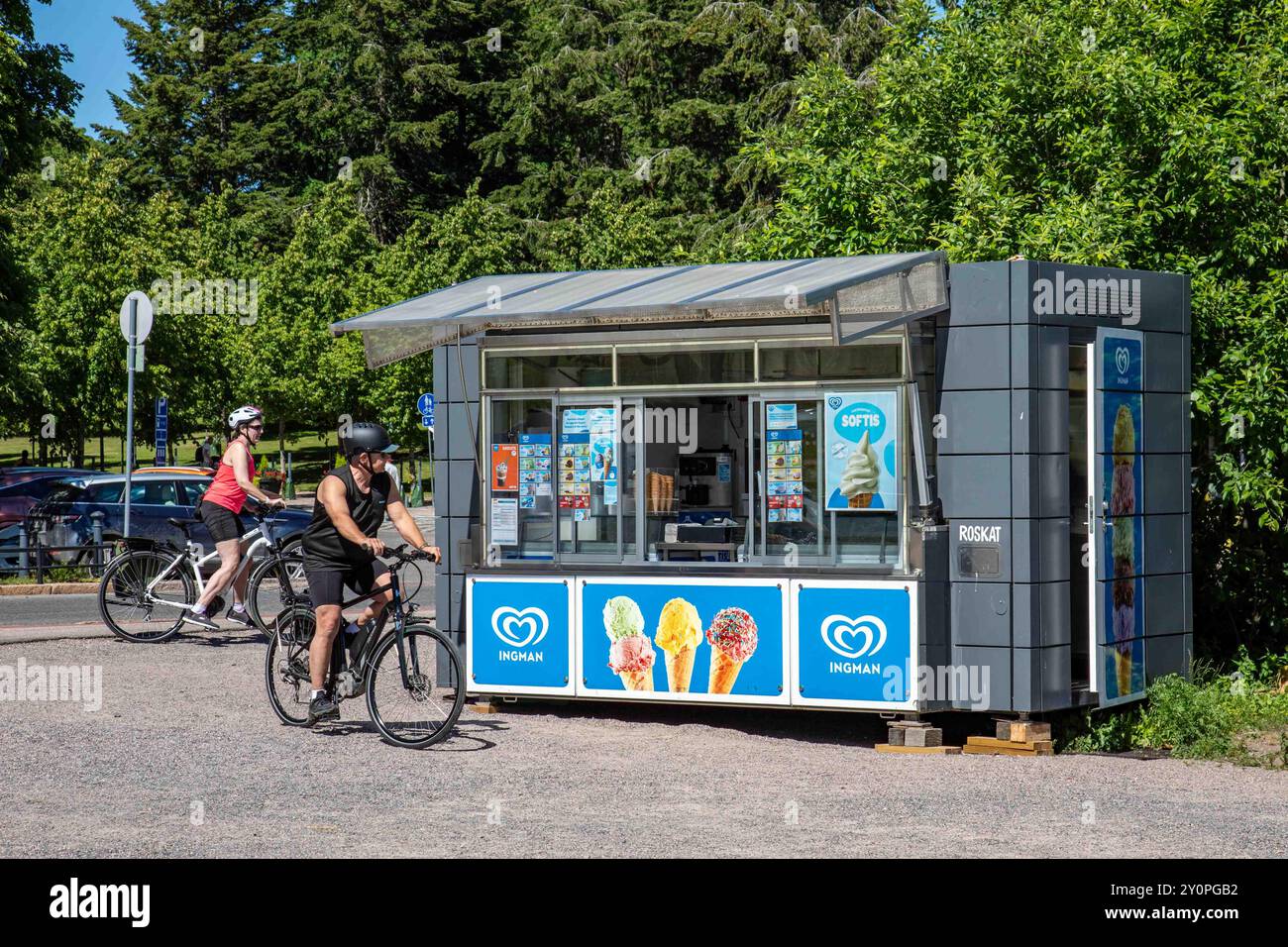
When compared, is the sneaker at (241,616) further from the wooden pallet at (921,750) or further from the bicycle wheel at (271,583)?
the wooden pallet at (921,750)

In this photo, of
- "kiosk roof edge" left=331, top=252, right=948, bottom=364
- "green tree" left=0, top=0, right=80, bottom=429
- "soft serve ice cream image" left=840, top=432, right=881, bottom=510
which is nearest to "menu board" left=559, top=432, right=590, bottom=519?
"kiosk roof edge" left=331, top=252, right=948, bottom=364

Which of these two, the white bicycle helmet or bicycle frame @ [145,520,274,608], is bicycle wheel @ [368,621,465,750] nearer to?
the white bicycle helmet

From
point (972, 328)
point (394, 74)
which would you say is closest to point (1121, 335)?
point (972, 328)

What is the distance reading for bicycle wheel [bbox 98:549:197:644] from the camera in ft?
46.5

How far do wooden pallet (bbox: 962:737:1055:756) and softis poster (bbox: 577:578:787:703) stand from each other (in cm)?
119

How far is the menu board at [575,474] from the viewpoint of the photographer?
36.7 feet

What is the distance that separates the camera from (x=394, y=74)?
59.8m

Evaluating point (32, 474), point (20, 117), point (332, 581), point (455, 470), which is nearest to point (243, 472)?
point (455, 470)

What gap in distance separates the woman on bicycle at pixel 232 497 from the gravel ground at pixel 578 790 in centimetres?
238

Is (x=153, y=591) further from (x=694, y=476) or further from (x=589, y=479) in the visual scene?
(x=694, y=476)

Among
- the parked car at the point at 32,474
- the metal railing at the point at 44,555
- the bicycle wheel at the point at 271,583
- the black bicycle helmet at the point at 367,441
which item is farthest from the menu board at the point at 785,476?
the parked car at the point at 32,474

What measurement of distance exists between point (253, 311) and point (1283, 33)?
40.1 m

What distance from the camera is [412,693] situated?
943cm
